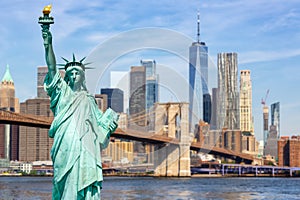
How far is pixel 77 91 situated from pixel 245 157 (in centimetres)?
9219

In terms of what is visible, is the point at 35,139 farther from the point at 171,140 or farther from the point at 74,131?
the point at 74,131

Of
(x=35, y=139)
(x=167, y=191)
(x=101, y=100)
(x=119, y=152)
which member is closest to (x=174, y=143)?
(x=101, y=100)

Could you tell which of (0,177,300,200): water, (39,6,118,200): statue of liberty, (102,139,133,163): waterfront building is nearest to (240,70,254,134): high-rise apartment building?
(102,139,133,163): waterfront building

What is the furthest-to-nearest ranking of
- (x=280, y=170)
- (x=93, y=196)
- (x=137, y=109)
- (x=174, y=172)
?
(x=280, y=170) < (x=137, y=109) < (x=174, y=172) < (x=93, y=196)

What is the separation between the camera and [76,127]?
773cm

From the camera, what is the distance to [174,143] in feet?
203

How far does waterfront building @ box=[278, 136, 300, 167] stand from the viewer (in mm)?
115250

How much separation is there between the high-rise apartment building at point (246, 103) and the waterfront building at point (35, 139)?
60.2 m

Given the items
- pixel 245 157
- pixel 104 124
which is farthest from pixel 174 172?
pixel 104 124

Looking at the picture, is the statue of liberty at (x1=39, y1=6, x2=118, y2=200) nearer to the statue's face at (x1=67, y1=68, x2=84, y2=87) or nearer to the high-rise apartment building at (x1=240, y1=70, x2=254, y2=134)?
the statue's face at (x1=67, y1=68, x2=84, y2=87)

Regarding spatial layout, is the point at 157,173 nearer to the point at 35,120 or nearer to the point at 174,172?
the point at 174,172

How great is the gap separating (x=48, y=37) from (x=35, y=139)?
128m

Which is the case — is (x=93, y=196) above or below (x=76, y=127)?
below

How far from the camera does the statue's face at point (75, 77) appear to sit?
7.91 meters
